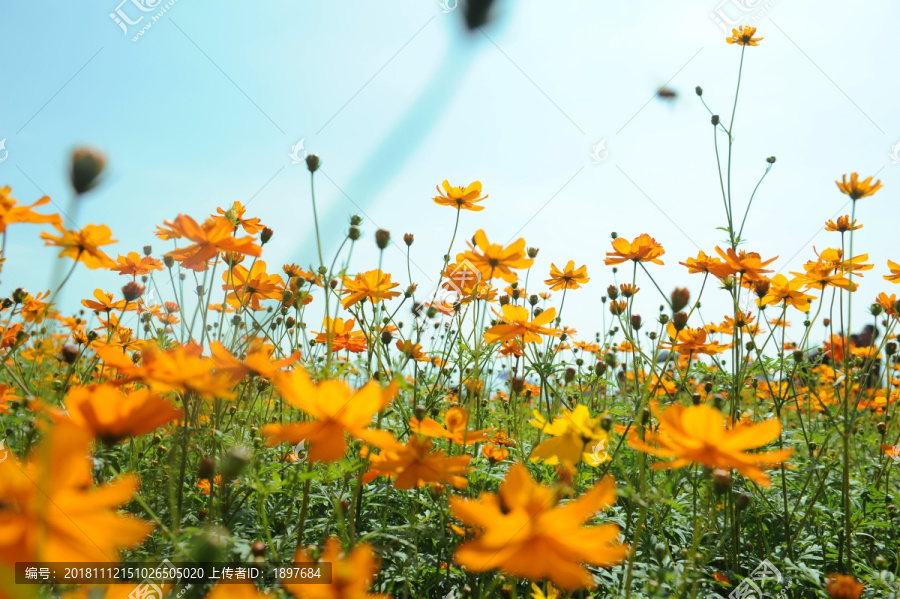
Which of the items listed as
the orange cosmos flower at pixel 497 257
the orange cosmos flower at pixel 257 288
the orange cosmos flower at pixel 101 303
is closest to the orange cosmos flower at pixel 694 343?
the orange cosmos flower at pixel 497 257

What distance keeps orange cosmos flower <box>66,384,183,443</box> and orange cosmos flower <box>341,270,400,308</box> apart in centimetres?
108

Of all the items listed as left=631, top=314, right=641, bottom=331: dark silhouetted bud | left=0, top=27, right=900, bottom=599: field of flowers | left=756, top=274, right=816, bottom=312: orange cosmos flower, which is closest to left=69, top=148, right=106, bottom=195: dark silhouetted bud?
left=0, top=27, right=900, bottom=599: field of flowers

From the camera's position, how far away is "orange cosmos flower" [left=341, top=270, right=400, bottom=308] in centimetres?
186

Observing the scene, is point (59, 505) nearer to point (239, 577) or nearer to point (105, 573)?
point (105, 573)

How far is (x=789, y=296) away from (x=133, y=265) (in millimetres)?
2716

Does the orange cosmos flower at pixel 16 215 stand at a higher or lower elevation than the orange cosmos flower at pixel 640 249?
lower

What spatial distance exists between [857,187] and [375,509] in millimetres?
2248

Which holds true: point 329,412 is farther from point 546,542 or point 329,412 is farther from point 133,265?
point 133,265

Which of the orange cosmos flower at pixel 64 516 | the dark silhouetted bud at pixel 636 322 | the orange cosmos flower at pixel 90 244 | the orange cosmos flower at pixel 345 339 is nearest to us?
the orange cosmos flower at pixel 64 516

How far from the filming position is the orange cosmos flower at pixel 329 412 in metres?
0.79

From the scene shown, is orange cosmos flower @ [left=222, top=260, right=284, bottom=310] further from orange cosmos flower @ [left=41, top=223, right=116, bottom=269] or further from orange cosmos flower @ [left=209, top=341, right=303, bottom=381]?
orange cosmos flower @ [left=209, top=341, right=303, bottom=381]

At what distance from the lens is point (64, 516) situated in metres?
0.52

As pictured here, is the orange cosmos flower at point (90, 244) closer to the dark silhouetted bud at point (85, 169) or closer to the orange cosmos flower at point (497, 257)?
the dark silhouetted bud at point (85, 169)

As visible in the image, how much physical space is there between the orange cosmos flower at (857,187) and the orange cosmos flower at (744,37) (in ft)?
3.47
